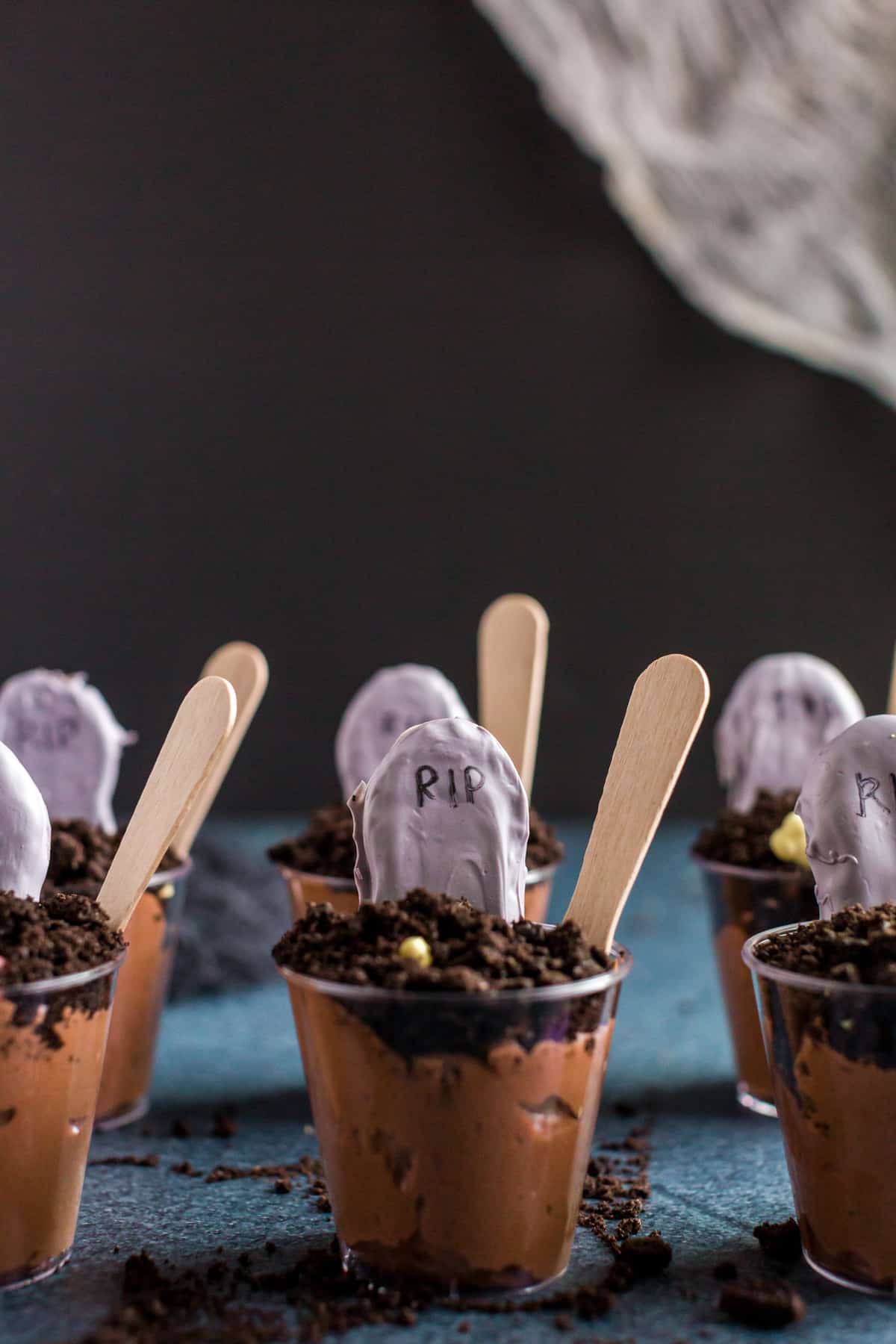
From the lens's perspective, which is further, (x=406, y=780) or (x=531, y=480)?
(x=531, y=480)

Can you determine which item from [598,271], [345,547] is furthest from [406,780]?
[598,271]

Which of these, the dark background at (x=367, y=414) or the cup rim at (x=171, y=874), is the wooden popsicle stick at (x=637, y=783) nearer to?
the cup rim at (x=171, y=874)

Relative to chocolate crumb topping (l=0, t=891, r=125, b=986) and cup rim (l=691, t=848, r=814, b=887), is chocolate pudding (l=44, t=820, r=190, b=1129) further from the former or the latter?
cup rim (l=691, t=848, r=814, b=887)

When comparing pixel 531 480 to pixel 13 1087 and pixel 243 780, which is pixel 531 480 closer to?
pixel 243 780

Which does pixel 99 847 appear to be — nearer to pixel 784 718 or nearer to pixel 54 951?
pixel 54 951

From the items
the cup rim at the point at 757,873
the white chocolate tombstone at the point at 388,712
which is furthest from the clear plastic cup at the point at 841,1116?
the white chocolate tombstone at the point at 388,712

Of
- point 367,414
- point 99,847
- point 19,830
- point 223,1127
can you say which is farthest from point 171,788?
point 367,414
